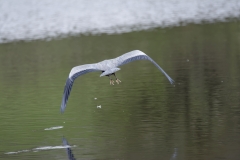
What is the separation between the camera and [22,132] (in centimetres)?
1173

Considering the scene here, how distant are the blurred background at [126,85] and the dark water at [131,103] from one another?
0.02 metres

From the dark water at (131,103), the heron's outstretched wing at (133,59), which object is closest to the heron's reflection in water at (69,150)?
the dark water at (131,103)

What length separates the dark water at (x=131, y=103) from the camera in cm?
1028

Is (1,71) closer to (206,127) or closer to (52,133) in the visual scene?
(52,133)

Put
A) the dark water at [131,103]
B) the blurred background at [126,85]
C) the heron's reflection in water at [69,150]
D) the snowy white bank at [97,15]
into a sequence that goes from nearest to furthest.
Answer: the heron's reflection in water at [69,150], the dark water at [131,103], the blurred background at [126,85], the snowy white bank at [97,15]

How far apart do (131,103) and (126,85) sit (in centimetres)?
212

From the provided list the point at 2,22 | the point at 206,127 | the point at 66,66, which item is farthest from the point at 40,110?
the point at 2,22

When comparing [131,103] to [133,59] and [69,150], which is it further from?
[69,150]

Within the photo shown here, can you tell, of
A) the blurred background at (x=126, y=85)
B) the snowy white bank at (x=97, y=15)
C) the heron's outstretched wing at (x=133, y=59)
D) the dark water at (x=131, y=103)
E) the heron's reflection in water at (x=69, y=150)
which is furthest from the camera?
the snowy white bank at (x=97, y=15)

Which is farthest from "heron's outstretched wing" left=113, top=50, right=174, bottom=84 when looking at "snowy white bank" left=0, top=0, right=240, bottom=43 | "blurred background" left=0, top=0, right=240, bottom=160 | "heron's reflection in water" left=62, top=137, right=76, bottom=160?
"snowy white bank" left=0, top=0, right=240, bottom=43

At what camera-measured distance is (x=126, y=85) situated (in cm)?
1566

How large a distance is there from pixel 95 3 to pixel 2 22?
16.6 ft

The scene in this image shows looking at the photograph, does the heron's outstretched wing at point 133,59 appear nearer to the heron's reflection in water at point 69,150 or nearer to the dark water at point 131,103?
the dark water at point 131,103

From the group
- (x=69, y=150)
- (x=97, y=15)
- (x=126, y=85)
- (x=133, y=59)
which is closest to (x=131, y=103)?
(x=126, y=85)
